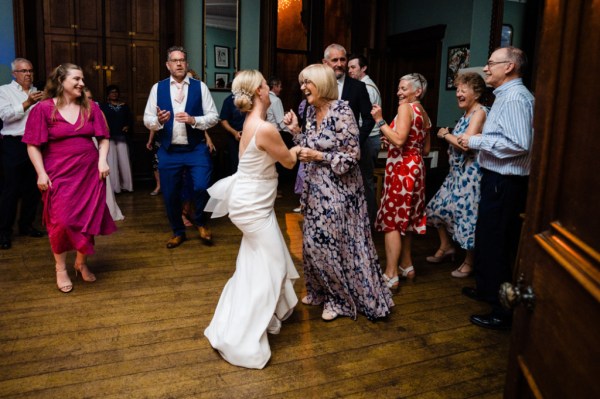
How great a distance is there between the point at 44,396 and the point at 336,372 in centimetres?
132

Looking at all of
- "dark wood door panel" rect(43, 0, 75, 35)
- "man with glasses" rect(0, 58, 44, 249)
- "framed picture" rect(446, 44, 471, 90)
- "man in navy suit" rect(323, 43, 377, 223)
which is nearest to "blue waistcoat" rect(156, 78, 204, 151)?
"man with glasses" rect(0, 58, 44, 249)

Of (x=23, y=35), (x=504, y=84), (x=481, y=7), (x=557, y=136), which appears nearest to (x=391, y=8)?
(x=481, y=7)

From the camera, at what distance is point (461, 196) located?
149 inches

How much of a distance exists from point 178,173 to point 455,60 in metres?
4.66

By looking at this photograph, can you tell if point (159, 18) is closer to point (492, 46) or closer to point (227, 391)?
point (492, 46)

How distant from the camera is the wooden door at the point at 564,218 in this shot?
2.72 ft

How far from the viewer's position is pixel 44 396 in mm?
2197

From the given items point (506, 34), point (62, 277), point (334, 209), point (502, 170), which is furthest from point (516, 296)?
point (506, 34)

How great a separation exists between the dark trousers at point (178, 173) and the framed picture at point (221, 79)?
3.58 meters

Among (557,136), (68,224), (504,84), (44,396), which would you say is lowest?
(44,396)

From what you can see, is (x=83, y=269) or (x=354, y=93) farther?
(x=354, y=93)

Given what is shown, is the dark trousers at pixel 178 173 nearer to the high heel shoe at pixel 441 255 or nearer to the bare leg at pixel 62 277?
the bare leg at pixel 62 277

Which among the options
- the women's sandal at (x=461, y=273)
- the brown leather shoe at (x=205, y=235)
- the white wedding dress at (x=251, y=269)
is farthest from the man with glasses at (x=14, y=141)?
the women's sandal at (x=461, y=273)

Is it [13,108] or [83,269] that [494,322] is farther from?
[13,108]
